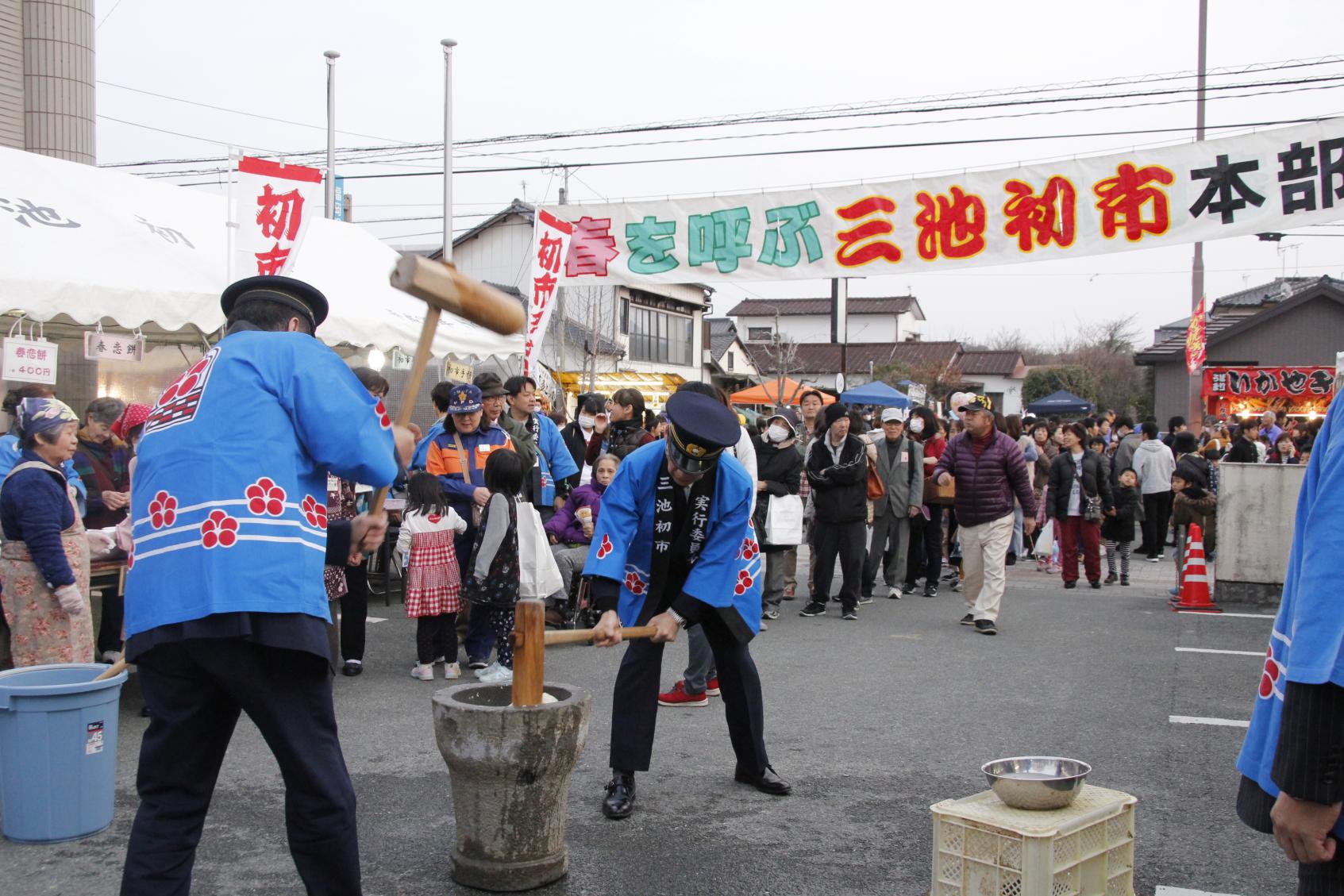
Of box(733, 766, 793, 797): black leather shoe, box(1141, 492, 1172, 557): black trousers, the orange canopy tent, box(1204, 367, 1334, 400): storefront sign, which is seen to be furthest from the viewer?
the orange canopy tent

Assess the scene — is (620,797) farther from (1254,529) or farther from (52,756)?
(1254,529)

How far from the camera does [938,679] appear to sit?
751 cm

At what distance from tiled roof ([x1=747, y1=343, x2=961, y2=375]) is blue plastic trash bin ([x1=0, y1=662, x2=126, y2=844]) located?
51875 mm

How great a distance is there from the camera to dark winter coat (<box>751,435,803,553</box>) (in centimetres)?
987

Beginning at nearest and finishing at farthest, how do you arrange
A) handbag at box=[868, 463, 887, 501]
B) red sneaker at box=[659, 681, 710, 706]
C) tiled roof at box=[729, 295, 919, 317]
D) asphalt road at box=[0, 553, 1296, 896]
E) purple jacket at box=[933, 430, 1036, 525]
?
asphalt road at box=[0, 553, 1296, 896] < red sneaker at box=[659, 681, 710, 706] < purple jacket at box=[933, 430, 1036, 525] < handbag at box=[868, 463, 887, 501] < tiled roof at box=[729, 295, 919, 317]

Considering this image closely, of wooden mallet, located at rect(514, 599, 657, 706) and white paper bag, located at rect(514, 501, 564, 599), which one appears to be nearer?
wooden mallet, located at rect(514, 599, 657, 706)

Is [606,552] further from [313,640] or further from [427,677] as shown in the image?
[427,677]

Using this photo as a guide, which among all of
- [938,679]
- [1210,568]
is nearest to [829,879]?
[938,679]

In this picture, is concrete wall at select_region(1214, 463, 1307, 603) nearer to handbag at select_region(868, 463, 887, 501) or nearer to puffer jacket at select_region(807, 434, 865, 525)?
handbag at select_region(868, 463, 887, 501)

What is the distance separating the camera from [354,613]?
750cm

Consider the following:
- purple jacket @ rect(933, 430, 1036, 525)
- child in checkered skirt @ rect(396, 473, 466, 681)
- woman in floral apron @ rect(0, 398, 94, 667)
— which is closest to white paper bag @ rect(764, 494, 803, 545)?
purple jacket @ rect(933, 430, 1036, 525)

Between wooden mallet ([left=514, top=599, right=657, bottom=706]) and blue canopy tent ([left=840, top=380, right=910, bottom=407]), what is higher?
blue canopy tent ([left=840, top=380, right=910, bottom=407])

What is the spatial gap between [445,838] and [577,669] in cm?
337

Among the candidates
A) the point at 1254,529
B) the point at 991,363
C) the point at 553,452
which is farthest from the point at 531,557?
the point at 991,363
